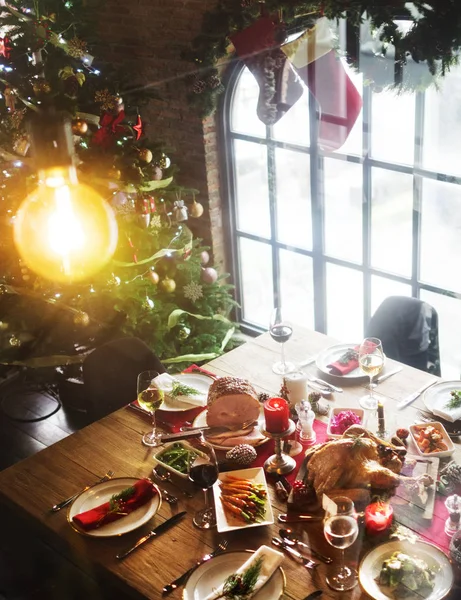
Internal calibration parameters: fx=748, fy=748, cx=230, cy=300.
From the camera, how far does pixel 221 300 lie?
437 centimetres

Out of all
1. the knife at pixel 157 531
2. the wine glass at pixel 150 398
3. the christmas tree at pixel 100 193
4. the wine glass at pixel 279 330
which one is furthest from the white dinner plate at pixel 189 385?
the christmas tree at pixel 100 193

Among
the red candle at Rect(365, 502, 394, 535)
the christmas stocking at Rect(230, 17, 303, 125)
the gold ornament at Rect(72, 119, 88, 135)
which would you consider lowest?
the red candle at Rect(365, 502, 394, 535)

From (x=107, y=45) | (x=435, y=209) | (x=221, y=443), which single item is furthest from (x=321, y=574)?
(x=107, y=45)

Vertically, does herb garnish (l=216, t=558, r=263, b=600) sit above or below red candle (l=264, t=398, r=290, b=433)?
below

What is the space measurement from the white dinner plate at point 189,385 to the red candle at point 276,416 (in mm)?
483

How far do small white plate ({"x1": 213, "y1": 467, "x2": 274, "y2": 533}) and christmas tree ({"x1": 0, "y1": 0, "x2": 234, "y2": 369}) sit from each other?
159cm

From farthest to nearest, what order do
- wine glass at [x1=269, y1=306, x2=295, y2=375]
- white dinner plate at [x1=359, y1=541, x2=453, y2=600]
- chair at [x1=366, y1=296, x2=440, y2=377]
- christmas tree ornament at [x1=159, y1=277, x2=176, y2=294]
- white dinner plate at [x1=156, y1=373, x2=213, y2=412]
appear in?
christmas tree ornament at [x1=159, y1=277, x2=176, y2=294]
chair at [x1=366, y1=296, x2=440, y2=377]
wine glass at [x1=269, y1=306, x2=295, y2=375]
white dinner plate at [x1=156, y1=373, x2=213, y2=412]
white dinner plate at [x1=359, y1=541, x2=453, y2=600]

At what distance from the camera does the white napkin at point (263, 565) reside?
1919 mm

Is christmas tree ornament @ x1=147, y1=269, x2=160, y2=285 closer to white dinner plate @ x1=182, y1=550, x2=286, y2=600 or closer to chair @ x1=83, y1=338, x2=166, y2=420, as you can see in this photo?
chair @ x1=83, y1=338, x2=166, y2=420

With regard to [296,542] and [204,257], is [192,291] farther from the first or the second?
[296,542]

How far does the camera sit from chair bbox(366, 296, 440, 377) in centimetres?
321

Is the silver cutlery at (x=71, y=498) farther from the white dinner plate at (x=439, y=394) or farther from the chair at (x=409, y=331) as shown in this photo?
the chair at (x=409, y=331)

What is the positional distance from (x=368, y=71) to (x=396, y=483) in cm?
195

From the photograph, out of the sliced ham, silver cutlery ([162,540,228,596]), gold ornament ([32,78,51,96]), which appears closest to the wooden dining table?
silver cutlery ([162,540,228,596])
